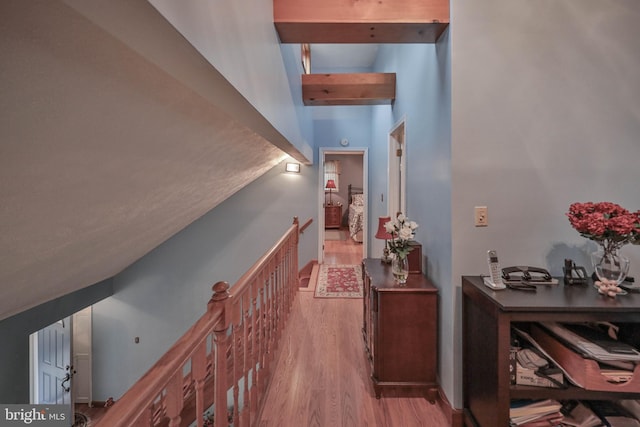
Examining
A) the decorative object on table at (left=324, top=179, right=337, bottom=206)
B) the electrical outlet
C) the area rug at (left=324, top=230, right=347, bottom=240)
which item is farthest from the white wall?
the decorative object on table at (left=324, top=179, right=337, bottom=206)

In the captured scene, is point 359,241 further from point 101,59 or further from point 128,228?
point 101,59

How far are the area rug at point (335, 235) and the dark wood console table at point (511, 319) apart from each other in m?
5.92

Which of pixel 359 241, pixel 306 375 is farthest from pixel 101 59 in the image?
pixel 359 241

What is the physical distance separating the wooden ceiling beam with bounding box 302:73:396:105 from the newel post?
2.70m

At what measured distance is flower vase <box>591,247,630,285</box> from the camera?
52.2 inches

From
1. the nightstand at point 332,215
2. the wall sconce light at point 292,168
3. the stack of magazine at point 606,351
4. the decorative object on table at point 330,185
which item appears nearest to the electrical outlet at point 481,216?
the stack of magazine at point 606,351

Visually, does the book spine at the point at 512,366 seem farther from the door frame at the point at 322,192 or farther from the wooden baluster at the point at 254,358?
the door frame at the point at 322,192

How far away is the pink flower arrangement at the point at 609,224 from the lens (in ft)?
4.16

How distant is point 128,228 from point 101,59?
1.66 meters

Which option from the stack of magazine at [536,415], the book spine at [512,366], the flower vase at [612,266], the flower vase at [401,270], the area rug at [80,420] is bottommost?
the area rug at [80,420]

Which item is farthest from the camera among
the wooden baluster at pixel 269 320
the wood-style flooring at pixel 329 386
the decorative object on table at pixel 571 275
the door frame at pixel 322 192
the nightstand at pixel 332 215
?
the nightstand at pixel 332 215

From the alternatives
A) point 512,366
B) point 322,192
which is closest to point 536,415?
point 512,366

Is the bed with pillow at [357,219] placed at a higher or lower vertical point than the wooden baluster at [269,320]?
higher

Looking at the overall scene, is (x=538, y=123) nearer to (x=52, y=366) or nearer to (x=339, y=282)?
(x=339, y=282)
